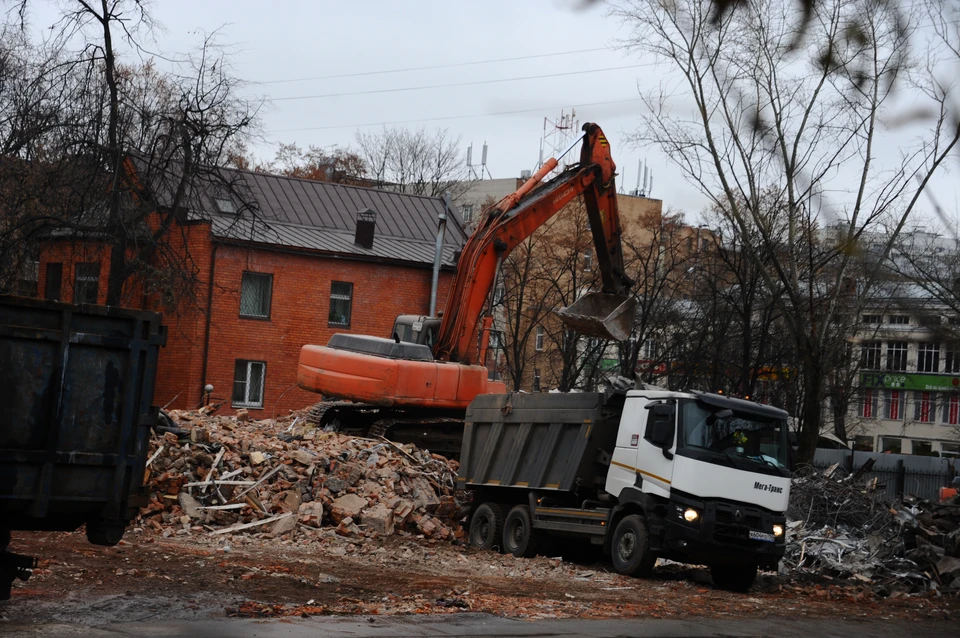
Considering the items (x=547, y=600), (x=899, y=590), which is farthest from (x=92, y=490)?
(x=899, y=590)

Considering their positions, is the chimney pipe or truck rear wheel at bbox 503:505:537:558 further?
the chimney pipe

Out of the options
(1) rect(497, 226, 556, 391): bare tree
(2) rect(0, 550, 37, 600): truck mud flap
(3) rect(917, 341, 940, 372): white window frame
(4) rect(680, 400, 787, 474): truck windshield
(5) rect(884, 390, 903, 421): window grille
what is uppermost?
(1) rect(497, 226, 556, 391): bare tree

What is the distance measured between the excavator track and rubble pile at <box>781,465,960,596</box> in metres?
7.51

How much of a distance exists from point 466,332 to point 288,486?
18.5ft

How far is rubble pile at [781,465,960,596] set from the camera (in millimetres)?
16312

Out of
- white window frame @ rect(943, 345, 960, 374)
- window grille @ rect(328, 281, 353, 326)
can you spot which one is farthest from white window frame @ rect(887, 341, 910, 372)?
window grille @ rect(328, 281, 353, 326)

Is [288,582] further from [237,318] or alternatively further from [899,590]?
[237,318]

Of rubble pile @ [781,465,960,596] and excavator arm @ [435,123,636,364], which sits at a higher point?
excavator arm @ [435,123,636,364]

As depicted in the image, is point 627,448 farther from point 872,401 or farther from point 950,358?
point 950,358

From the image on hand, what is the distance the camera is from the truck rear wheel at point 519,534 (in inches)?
685

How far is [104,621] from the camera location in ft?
30.1

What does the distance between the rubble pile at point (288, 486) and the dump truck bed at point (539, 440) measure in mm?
1305

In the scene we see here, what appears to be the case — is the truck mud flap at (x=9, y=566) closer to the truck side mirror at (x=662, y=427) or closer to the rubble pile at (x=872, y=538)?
the truck side mirror at (x=662, y=427)

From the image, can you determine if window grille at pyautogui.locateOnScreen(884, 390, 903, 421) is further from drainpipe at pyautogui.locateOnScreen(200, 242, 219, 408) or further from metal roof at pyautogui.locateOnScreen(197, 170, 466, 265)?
metal roof at pyautogui.locateOnScreen(197, 170, 466, 265)
